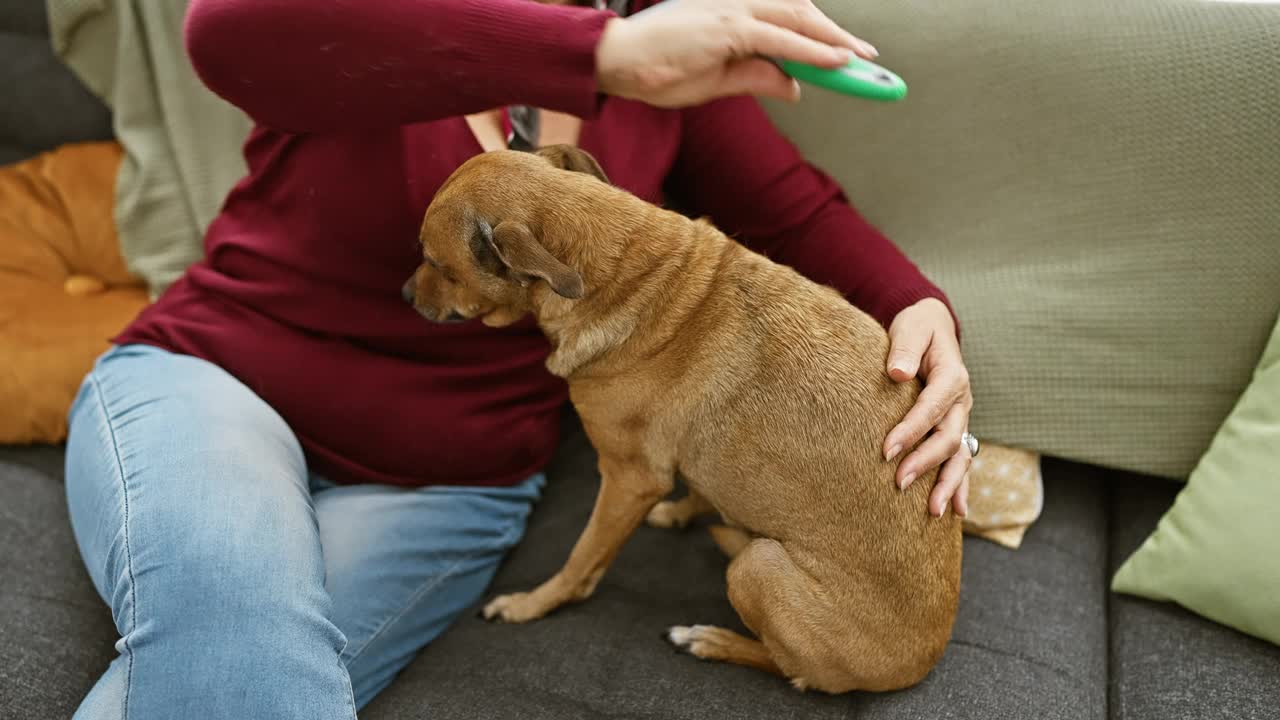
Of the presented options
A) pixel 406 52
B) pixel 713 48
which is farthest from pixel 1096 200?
pixel 406 52

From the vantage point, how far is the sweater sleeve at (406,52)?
1497 millimetres

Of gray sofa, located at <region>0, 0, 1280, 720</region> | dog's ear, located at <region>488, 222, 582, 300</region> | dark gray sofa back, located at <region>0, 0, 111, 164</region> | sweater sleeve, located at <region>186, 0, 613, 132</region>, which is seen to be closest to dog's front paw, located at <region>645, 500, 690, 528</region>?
gray sofa, located at <region>0, 0, 1280, 720</region>

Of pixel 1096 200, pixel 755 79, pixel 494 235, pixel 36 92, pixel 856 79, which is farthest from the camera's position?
pixel 36 92

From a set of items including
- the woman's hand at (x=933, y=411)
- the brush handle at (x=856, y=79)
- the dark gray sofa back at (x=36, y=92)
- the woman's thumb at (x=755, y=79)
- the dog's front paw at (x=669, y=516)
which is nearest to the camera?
the brush handle at (x=856, y=79)

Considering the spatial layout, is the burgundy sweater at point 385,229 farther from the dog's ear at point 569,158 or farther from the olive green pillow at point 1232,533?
the olive green pillow at point 1232,533

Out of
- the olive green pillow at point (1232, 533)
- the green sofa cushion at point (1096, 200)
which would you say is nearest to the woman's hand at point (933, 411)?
the green sofa cushion at point (1096, 200)

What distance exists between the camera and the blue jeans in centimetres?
151

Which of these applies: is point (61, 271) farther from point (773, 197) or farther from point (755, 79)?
point (755, 79)

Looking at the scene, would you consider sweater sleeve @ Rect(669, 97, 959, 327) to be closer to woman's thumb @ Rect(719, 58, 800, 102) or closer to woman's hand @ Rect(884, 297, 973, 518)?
woman's hand @ Rect(884, 297, 973, 518)

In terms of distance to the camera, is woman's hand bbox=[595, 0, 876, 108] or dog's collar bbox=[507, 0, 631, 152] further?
dog's collar bbox=[507, 0, 631, 152]

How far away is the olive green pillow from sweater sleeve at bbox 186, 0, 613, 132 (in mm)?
1668

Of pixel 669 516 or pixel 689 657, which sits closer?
pixel 689 657

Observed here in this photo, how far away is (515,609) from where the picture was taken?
209cm

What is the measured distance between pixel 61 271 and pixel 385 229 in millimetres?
1527
